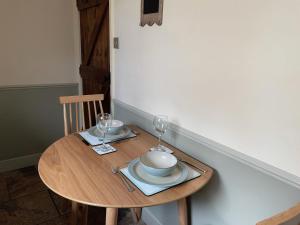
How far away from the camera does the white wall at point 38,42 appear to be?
2.37m

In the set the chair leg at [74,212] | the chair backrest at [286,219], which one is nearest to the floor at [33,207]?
the chair leg at [74,212]

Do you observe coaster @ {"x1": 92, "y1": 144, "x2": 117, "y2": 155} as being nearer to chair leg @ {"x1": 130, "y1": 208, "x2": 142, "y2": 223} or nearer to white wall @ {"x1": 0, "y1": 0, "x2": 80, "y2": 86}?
chair leg @ {"x1": 130, "y1": 208, "x2": 142, "y2": 223}

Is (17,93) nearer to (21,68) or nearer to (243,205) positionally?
(21,68)

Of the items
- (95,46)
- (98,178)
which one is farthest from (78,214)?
(95,46)

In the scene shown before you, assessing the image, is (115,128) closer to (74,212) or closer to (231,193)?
(74,212)

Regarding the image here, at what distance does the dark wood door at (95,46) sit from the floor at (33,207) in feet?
3.34

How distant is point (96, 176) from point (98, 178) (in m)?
0.02

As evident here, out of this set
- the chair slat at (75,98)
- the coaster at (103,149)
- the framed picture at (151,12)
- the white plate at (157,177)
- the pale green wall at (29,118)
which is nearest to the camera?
the white plate at (157,177)

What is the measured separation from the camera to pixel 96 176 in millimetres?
1124

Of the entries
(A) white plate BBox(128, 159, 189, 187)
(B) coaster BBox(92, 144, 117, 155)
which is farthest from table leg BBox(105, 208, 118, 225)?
(B) coaster BBox(92, 144, 117, 155)

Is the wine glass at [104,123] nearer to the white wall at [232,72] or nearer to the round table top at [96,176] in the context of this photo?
the round table top at [96,176]

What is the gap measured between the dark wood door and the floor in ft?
3.34

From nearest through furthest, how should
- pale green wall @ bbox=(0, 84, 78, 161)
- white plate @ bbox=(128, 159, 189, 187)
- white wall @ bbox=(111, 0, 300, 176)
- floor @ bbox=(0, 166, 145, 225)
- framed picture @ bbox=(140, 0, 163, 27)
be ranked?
white wall @ bbox=(111, 0, 300, 176) < white plate @ bbox=(128, 159, 189, 187) < framed picture @ bbox=(140, 0, 163, 27) < floor @ bbox=(0, 166, 145, 225) < pale green wall @ bbox=(0, 84, 78, 161)

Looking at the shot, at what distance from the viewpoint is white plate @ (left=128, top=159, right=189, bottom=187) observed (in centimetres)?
107
